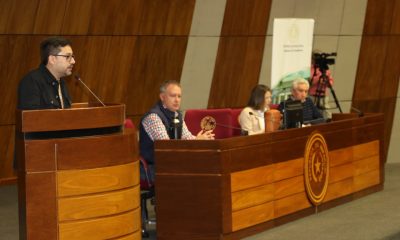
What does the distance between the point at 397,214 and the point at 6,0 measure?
4170 mm

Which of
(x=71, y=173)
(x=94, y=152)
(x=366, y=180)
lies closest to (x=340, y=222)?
(x=366, y=180)

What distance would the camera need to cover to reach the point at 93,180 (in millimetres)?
5062

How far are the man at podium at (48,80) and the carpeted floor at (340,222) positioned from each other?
1755 mm

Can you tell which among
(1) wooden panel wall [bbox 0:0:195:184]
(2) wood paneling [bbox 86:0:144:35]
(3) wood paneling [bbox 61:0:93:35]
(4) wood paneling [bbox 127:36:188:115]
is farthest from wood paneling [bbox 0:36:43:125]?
(4) wood paneling [bbox 127:36:188:115]

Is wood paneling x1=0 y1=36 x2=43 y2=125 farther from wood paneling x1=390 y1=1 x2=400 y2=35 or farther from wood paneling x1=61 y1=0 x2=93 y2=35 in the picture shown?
wood paneling x1=390 y1=1 x2=400 y2=35

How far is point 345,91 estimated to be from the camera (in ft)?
42.6

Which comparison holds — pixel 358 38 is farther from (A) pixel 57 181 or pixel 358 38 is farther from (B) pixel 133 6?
(A) pixel 57 181

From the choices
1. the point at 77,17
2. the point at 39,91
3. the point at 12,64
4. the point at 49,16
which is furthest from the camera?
the point at 77,17

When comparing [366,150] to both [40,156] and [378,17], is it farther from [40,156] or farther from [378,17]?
[378,17]

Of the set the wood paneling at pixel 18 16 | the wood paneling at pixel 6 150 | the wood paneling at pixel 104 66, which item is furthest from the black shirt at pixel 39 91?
the wood paneling at pixel 104 66

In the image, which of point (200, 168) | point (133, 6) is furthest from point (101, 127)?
point (133, 6)

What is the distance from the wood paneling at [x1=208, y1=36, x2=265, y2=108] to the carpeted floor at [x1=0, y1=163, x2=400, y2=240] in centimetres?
270

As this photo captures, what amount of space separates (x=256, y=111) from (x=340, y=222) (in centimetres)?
134

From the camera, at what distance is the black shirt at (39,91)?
5.03 metres
